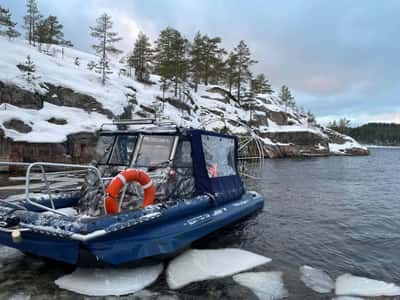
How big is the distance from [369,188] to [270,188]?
17.5ft

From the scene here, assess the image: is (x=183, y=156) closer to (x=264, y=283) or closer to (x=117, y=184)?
(x=117, y=184)

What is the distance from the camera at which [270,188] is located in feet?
51.3

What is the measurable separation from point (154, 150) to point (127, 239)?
8.35 ft

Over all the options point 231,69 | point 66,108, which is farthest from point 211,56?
point 66,108

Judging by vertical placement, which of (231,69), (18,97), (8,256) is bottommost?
(8,256)

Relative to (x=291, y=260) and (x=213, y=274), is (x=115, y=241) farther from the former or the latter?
(x=291, y=260)

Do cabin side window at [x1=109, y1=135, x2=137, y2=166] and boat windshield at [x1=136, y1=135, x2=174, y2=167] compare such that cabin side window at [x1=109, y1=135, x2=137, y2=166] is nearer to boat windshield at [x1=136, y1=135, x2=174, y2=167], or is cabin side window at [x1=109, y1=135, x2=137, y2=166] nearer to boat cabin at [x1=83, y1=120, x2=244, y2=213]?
boat cabin at [x1=83, y1=120, x2=244, y2=213]

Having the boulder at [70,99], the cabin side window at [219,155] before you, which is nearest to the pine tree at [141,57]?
the boulder at [70,99]

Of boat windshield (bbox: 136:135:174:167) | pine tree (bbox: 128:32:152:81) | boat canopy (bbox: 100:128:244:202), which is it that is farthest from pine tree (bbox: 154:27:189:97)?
boat windshield (bbox: 136:135:174:167)

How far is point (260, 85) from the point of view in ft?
211

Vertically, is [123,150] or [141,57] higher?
[141,57]

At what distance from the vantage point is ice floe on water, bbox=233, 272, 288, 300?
4660 millimetres

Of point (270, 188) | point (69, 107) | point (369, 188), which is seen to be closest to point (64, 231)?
point (270, 188)

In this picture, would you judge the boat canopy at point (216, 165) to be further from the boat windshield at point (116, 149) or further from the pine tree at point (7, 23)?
the pine tree at point (7, 23)
